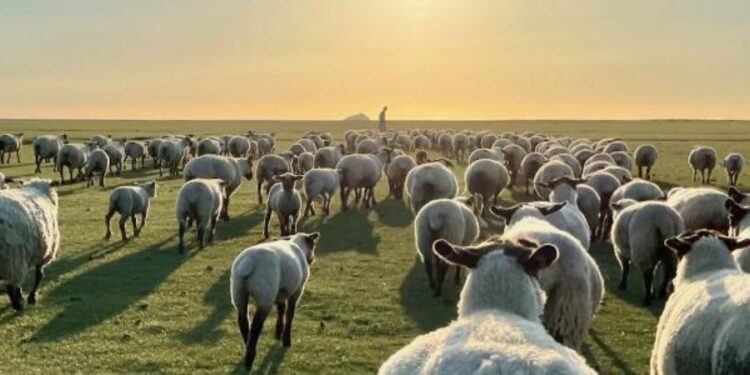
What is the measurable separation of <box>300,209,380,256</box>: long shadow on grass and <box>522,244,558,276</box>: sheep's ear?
12359 mm

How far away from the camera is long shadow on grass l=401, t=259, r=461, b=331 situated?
38.7 ft

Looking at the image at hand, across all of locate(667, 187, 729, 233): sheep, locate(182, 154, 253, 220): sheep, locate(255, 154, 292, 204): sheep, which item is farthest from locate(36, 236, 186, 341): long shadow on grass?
locate(667, 187, 729, 233): sheep

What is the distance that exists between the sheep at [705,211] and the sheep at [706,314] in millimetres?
7114

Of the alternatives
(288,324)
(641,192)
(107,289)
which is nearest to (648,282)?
(641,192)

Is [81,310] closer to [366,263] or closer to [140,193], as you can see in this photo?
[366,263]

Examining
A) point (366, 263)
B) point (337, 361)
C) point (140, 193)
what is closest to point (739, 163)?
point (366, 263)

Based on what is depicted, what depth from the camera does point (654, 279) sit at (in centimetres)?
1417

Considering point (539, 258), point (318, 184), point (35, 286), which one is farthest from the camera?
point (318, 184)

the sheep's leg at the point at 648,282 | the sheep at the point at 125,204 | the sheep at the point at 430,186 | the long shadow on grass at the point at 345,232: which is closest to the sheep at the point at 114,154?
the long shadow on grass at the point at 345,232

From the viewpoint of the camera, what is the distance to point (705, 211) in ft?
47.4

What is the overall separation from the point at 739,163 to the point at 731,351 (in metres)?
29.8

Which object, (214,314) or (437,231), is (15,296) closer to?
(214,314)

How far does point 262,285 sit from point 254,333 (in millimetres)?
643

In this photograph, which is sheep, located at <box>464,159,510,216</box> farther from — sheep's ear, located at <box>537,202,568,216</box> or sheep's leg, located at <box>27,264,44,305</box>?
sheep's leg, located at <box>27,264,44,305</box>
